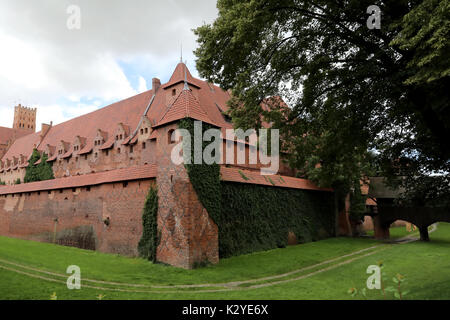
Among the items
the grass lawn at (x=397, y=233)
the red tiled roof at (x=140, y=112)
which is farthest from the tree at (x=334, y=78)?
the grass lawn at (x=397, y=233)

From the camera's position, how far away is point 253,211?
19422mm

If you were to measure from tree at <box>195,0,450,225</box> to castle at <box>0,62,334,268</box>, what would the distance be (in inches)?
80.2

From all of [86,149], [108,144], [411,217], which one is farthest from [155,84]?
[411,217]

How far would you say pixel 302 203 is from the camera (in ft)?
81.1

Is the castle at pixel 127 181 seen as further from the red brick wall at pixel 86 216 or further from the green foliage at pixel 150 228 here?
the green foliage at pixel 150 228

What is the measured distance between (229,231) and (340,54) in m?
11.3

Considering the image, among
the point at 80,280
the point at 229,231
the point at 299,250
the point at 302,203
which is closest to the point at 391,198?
the point at 302,203

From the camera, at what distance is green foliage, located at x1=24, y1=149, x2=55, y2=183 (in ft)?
114

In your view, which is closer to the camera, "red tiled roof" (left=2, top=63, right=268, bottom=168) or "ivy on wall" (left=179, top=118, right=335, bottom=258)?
"ivy on wall" (left=179, top=118, right=335, bottom=258)

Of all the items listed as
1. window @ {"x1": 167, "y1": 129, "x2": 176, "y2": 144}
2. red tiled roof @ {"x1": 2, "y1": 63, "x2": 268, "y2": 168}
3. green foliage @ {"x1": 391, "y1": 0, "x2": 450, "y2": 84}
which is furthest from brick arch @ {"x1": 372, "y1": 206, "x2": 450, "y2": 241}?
green foliage @ {"x1": 391, "y1": 0, "x2": 450, "y2": 84}

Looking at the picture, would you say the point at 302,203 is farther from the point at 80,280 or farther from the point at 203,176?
the point at 80,280

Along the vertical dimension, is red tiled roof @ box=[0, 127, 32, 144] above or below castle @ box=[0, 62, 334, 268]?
above

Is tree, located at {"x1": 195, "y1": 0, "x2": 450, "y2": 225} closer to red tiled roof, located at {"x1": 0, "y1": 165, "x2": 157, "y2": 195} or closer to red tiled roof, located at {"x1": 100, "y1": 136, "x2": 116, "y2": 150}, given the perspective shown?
red tiled roof, located at {"x1": 0, "y1": 165, "x2": 157, "y2": 195}

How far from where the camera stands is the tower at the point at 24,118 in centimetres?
6956
